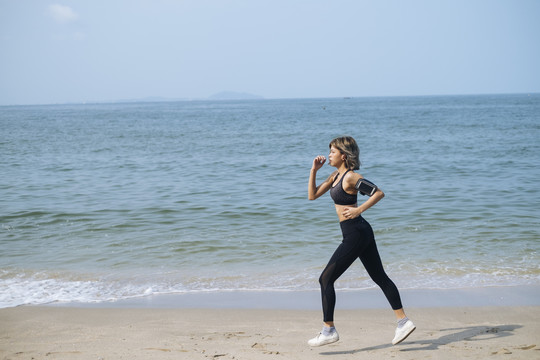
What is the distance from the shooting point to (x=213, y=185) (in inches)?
625

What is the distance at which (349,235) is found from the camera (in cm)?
463

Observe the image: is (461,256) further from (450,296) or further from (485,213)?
(485,213)

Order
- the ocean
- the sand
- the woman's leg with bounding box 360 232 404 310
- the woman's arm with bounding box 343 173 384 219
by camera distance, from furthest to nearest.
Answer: the ocean → the woman's leg with bounding box 360 232 404 310 → the sand → the woman's arm with bounding box 343 173 384 219

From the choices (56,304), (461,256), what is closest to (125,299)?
(56,304)

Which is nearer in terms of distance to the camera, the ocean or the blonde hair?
the blonde hair

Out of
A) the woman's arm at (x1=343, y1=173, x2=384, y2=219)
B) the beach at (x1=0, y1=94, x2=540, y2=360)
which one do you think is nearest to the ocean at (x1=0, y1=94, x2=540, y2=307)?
the beach at (x1=0, y1=94, x2=540, y2=360)

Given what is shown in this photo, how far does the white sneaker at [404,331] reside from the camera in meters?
4.60

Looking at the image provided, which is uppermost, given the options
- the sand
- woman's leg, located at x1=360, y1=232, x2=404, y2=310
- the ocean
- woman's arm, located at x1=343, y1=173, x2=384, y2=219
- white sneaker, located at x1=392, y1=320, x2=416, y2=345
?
woman's arm, located at x1=343, y1=173, x2=384, y2=219

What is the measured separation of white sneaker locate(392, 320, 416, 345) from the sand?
100 mm

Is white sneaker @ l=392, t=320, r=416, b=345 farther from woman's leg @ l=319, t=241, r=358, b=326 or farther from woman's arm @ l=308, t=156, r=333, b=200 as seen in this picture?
woman's arm @ l=308, t=156, r=333, b=200

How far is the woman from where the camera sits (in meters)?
4.58

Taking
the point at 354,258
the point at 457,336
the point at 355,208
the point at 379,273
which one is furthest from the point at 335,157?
the point at 457,336

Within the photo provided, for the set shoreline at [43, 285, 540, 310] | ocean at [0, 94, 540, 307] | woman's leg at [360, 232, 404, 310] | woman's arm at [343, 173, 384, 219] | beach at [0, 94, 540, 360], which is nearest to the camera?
woman's arm at [343, 173, 384, 219]

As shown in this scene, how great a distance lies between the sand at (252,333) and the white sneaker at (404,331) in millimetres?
100
